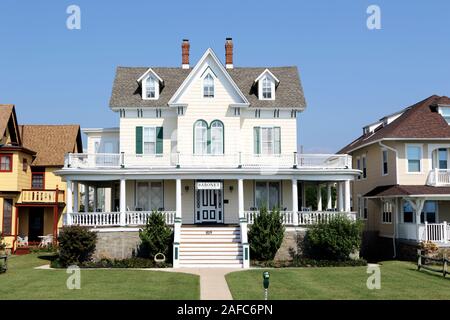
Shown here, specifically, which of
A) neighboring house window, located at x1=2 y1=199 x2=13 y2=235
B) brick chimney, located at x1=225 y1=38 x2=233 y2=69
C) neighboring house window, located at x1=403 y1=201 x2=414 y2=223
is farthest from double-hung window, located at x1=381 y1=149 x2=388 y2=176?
neighboring house window, located at x1=2 y1=199 x2=13 y2=235

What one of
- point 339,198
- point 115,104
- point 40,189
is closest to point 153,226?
point 115,104

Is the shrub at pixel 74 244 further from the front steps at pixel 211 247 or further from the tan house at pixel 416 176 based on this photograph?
the tan house at pixel 416 176

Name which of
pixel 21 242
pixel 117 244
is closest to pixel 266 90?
pixel 117 244

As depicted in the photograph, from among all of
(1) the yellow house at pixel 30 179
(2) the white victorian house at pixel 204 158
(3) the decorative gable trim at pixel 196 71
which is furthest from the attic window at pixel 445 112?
(1) the yellow house at pixel 30 179

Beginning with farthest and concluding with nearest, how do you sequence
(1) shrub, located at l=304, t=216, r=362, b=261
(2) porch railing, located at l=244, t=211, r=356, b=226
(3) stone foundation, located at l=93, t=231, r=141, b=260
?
(2) porch railing, located at l=244, t=211, r=356, b=226 → (3) stone foundation, located at l=93, t=231, r=141, b=260 → (1) shrub, located at l=304, t=216, r=362, b=261

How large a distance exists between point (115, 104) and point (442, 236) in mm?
19392

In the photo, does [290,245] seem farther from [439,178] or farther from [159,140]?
[439,178]

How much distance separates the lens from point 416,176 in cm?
3291

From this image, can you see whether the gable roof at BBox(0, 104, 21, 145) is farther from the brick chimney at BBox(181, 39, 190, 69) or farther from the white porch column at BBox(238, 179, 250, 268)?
the white porch column at BBox(238, 179, 250, 268)

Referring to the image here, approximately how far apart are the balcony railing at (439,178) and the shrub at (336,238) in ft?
22.8

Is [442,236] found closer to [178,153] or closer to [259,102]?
[259,102]

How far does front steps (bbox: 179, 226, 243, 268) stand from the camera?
26.4m

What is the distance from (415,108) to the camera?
118ft

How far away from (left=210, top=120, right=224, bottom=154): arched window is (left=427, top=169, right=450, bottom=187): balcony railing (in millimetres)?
12039
